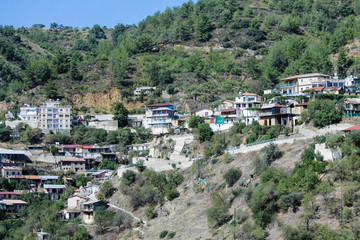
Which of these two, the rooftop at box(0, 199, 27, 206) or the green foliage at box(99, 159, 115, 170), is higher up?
the green foliage at box(99, 159, 115, 170)

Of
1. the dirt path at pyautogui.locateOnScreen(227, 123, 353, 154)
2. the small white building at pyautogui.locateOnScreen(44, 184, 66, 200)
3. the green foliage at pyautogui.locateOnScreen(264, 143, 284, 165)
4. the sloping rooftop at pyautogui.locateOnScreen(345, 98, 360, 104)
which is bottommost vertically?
the small white building at pyautogui.locateOnScreen(44, 184, 66, 200)

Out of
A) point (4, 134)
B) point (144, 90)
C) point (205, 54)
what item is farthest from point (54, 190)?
point (205, 54)

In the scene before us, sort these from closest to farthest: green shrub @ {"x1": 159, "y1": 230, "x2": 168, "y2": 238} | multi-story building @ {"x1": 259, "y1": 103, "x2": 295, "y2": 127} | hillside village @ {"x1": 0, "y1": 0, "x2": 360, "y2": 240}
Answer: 1. hillside village @ {"x1": 0, "y1": 0, "x2": 360, "y2": 240}
2. green shrub @ {"x1": 159, "y1": 230, "x2": 168, "y2": 238}
3. multi-story building @ {"x1": 259, "y1": 103, "x2": 295, "y2": 127}

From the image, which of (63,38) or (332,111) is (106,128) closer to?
(332,111)

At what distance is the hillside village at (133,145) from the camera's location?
2544 inches

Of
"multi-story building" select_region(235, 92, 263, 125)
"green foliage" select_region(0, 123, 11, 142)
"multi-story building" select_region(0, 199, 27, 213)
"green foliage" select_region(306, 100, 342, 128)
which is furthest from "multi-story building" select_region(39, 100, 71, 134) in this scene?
"green foliage" select_region(306, 100, 342, 128)

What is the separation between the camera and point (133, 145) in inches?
3199

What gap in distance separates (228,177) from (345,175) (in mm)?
13199

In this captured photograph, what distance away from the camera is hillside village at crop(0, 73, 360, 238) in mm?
64625

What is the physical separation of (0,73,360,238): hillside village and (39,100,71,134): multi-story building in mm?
150

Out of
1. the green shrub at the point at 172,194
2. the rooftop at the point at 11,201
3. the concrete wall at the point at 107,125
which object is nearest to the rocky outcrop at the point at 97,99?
the concrete wall at the point at 107,125

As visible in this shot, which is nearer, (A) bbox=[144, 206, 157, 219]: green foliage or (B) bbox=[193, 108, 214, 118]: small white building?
(A) bbox=[144, 206, 157, 219]: green foliage

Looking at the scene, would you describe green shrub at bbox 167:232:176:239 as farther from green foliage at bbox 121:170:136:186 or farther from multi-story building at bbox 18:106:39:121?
multi-story building at bbox 18:106:39:121

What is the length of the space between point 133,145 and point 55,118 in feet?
50.3
